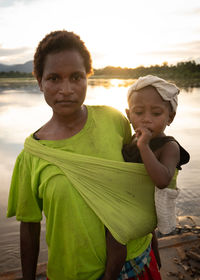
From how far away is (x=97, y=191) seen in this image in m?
1.33

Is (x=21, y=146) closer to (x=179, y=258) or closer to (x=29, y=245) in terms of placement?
(x=179, y=258)

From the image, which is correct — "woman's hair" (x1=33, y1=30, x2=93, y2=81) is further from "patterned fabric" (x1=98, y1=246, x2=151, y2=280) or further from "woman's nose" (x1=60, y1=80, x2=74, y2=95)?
"patterned fabric" (x1=98, y1=246, x2=151, y2=280)

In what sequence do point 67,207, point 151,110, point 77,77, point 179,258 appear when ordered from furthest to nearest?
point 179,258 → point 151,110 → point 77,77 → point 67,207

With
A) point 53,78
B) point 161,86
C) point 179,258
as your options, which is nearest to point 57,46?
point 53,78

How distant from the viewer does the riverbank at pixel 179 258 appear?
2484 millimetres

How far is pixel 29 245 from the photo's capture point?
1.48 m

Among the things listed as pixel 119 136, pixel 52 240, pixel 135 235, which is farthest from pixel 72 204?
pixel 119 136

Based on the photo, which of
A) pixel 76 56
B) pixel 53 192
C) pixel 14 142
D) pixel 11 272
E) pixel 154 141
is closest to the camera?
pixel 53 192

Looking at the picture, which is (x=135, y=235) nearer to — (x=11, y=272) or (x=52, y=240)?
(x=52, y=240)

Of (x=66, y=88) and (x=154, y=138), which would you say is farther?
(x=154, y=138)

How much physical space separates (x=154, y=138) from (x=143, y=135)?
12 centimetres

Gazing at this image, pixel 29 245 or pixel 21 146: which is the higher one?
pixel 29 245

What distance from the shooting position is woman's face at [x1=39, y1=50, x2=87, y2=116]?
1.36 m

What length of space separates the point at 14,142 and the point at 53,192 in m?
6.47
